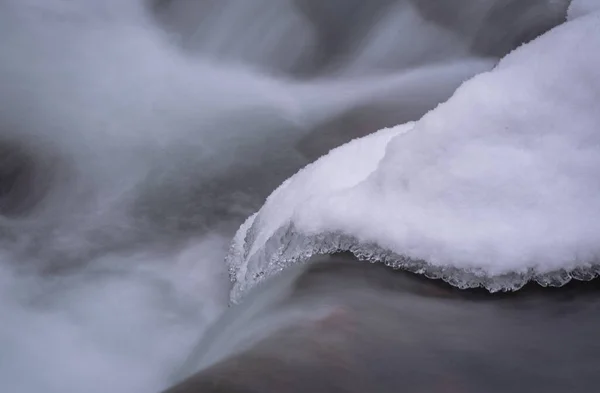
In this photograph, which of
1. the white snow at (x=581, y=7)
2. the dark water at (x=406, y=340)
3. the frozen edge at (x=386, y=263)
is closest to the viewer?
the dark water at (x=406, y=340)

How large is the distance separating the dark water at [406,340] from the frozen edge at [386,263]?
0.08 feet

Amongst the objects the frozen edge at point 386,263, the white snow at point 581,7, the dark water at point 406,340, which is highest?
the white snow at point 581,7

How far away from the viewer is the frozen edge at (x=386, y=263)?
4.58 feet

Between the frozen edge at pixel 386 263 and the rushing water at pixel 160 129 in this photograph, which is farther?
the rushing water at pixel 160 129

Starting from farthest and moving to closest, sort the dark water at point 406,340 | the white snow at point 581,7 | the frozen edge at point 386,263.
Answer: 1. the white snow at point 581,7
2. the frozen edge at point 386,263
3. the dark water at point 406,340

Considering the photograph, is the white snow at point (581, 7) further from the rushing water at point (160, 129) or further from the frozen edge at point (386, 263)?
the frozen edge at point (386, 263)

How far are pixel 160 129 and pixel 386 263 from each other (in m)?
3.07

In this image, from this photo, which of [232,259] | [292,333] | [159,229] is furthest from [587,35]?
[159,229]

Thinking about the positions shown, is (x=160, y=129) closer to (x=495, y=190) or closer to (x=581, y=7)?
(x=581, y=7)

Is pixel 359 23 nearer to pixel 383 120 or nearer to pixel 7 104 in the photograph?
pixel 383 120

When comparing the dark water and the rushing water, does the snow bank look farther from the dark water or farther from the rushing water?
the rushing water

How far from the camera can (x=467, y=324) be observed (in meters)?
1.31

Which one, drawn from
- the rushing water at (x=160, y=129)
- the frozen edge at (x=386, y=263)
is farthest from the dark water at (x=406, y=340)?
the rushing water at (x=160, y=129)

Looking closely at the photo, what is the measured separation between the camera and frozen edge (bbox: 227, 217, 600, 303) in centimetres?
139
